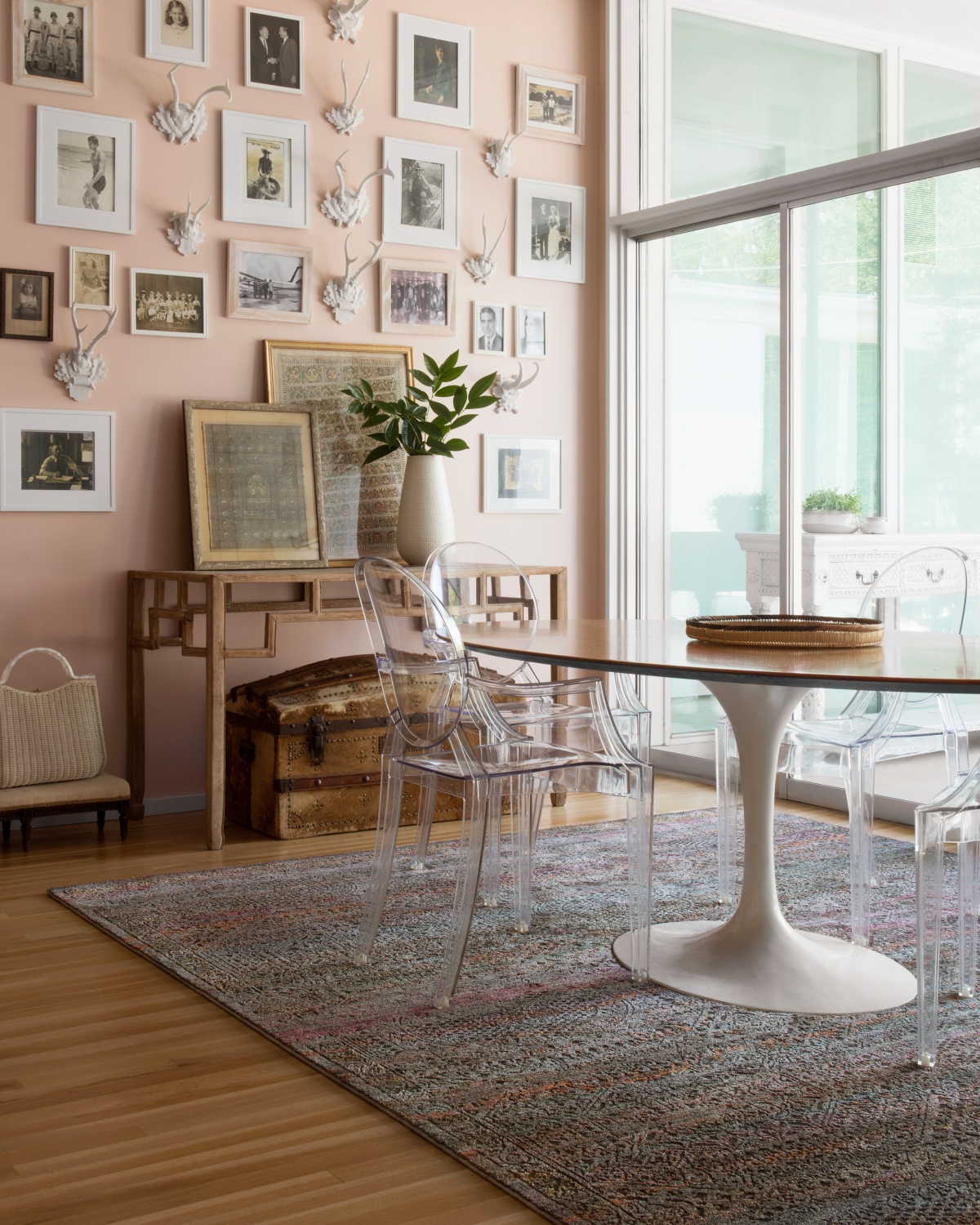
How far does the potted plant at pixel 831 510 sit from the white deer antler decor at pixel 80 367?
2.35 m

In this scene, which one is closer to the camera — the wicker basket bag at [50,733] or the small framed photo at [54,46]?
the wicker basket bag at [50,733]

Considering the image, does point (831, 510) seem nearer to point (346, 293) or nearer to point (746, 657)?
point (346, 293)

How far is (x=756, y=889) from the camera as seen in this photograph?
9.20 ft

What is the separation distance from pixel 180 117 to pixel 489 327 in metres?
1.34

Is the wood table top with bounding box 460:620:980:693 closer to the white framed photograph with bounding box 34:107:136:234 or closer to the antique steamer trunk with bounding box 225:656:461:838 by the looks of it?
the antique steamer trunk with bounding box 225:656:461:838

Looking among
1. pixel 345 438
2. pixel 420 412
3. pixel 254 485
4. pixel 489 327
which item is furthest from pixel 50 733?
pixel 489 327

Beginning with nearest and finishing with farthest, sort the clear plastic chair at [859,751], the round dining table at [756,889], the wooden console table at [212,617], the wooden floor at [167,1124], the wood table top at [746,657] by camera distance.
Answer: the wooden floor at [167,1124] < the wood table top at [746,657] < the round dining table at [756,889] < the clear plastic chair at [859,751] < the wooden console table at [212,617]

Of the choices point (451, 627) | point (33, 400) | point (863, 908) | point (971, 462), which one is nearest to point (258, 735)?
point (33, 400)

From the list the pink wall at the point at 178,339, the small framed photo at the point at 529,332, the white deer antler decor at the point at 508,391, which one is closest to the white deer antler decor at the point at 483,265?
the pink wall at the point at 178,339

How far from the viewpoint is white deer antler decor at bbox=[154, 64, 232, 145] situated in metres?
4.36

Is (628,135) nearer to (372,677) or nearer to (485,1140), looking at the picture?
(372,677)

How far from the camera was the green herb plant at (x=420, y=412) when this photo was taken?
452 cm

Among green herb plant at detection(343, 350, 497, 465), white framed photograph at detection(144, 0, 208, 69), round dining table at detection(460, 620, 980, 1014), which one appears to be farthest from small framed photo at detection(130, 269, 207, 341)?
round dining table at detection(460, 620, 980, 1014)

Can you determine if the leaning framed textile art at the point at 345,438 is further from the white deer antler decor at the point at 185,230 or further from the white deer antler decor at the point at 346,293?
the white deer antler decor at the point at 185,230
